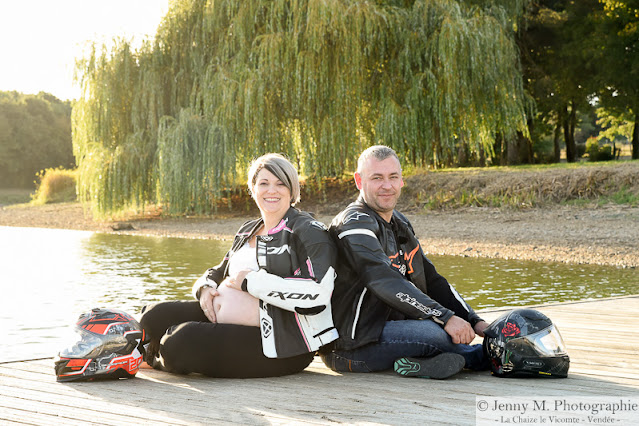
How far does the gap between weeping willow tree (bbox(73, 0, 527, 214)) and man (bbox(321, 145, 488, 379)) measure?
11.9 metres

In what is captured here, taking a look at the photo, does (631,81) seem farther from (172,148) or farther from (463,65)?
(172,148)

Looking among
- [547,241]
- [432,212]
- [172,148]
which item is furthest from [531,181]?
[172,148]

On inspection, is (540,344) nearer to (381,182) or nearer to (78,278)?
(381,182)

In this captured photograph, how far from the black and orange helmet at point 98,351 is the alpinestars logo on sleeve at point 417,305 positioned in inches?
53.8

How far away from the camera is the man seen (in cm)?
355

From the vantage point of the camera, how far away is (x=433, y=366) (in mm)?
3547

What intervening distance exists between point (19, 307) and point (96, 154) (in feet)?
31.9

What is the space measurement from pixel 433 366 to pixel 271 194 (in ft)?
3.85

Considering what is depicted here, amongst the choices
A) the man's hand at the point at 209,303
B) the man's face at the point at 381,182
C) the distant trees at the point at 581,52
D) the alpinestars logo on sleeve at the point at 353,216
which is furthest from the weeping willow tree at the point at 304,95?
the man's hand at the point at 209,303

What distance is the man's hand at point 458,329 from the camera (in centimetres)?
355

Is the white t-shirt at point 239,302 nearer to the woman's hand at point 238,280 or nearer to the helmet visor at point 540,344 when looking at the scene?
the woman's hand at point 238,280

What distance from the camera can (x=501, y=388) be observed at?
133 inches

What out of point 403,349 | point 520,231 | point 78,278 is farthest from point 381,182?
point 520,231

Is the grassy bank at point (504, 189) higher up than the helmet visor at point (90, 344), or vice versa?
the grassy bank at point (504, 189)
